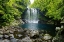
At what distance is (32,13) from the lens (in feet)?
213

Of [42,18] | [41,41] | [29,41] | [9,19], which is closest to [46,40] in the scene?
[41,41]

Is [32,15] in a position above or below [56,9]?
below

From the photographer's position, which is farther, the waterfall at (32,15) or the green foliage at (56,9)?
the waterfall at (32,15)

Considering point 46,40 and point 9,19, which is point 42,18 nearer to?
point 9,19

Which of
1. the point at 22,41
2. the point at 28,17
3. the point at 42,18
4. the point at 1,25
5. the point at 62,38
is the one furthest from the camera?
the point at 28,17

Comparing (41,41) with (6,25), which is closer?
(41,41)

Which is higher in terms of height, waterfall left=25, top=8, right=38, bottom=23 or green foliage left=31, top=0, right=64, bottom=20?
green foliage left=31, top=0, right=64, bottom=20

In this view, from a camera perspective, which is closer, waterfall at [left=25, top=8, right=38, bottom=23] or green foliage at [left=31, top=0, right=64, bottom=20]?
green foliage at [left=31, top=0, right=64, bottom=20]

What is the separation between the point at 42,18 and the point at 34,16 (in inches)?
337

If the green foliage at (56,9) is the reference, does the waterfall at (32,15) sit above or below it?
below

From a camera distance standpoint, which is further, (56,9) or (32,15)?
(32,15)

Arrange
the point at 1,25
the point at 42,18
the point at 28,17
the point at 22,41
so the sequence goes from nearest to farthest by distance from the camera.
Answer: the point at 22,41
the point at 1,25
the point at 42,18
the point at 28,17

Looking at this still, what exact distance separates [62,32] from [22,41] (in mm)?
5091

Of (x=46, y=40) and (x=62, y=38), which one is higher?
(x=62, y=38)
